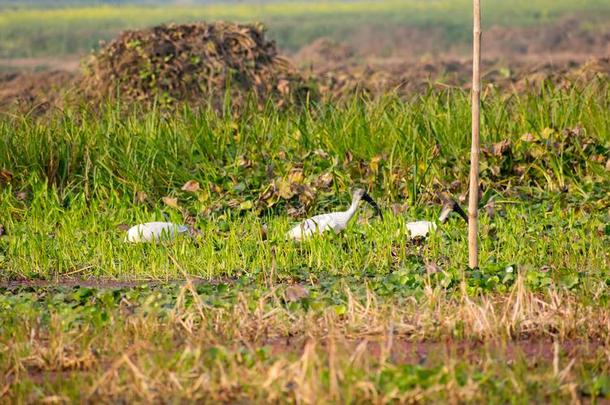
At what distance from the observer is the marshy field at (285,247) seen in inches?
175

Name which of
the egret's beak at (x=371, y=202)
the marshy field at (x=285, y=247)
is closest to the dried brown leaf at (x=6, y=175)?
the marshy field at (x=285, y=247)

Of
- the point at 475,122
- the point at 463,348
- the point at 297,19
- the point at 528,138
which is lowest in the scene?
the point at 297,19

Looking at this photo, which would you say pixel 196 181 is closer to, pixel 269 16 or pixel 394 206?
pixel 394 206

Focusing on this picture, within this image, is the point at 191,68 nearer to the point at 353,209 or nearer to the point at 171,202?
the point at 171,202

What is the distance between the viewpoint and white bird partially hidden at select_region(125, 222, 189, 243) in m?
6.82

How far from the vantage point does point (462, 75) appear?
17938 millimetres

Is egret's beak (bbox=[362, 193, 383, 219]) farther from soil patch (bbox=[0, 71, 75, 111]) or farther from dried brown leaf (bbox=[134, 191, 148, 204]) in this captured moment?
soil patch (bbox=[0, 71, 75, 111])

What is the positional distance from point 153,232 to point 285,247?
72 cm

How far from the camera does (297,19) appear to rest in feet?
142

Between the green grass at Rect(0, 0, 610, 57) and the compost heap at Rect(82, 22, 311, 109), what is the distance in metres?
17.8

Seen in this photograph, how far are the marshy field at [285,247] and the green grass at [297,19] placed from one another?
2083 centimetres

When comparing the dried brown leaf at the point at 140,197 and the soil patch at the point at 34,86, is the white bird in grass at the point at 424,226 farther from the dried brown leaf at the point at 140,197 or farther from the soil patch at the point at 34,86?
the soil patch at the point at 34,86

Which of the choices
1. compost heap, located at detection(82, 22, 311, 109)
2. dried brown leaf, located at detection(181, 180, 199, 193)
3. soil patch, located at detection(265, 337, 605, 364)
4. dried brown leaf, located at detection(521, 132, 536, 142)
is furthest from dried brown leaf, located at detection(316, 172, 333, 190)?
compost heap, located at detection(82, 22, 311, 109)

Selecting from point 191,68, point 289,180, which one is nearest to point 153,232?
point 289,180
